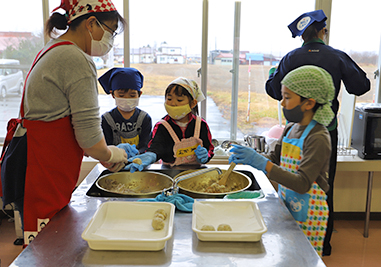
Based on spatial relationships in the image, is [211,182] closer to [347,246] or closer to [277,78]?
[277,78]

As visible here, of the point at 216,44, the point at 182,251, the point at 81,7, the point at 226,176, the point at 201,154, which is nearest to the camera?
the point at 182,251

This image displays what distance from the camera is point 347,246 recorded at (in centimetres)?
269

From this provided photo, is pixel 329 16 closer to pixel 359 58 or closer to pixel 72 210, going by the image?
pixel 359 58

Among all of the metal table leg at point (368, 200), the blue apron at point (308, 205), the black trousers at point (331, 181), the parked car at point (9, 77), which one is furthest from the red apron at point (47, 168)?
the metal table leg at point (368, 200)

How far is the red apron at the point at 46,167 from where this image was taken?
1.19m

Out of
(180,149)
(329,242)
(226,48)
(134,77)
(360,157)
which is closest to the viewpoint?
(180,149)

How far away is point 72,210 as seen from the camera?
4.24ft

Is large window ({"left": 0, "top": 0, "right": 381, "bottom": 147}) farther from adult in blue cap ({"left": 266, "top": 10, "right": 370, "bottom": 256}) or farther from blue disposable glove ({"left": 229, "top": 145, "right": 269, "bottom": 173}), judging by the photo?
blue disposable glove ({"left": 229, "top": 145, "right": 269, "bottom": 173})

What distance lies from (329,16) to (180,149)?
197 centimetres

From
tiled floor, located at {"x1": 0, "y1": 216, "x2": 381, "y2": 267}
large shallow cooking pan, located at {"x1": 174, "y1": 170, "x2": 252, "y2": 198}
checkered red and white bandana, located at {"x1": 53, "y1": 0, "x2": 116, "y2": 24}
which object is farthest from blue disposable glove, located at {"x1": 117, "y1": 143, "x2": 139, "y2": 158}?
tiled floor, located at {"x1": 0, "y1": 216, "x2": 381, "y2": 267}

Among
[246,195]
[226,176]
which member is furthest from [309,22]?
[246,195]

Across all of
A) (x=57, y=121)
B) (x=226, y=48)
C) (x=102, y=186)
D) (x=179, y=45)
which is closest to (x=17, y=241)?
(x=102, y=186)

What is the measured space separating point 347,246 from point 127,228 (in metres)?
2.23

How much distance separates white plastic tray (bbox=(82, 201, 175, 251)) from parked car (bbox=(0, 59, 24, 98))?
7.90 feet
